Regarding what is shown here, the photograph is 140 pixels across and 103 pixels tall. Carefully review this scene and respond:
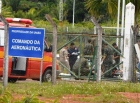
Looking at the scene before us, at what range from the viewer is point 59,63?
2194 centimetres

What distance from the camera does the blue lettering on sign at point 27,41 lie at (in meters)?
16.5

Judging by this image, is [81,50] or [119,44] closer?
[81,50]

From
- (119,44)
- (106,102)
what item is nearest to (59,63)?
(119,44)

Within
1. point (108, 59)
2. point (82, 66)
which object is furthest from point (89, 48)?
point (108, 59)

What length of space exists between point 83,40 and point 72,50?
767 mm

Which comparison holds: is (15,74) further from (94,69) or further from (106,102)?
(106,102)

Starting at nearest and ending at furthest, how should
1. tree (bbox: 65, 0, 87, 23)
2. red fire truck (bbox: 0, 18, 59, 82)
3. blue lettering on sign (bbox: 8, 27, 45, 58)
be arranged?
blue lettering on sign (bbox: 8, 27, 45, 58)
red fire truck (bbox: 0, 18, 59, 82)
tree (bbox: 65, 0, 87, 23)

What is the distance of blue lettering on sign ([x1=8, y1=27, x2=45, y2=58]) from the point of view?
16531 millimetres

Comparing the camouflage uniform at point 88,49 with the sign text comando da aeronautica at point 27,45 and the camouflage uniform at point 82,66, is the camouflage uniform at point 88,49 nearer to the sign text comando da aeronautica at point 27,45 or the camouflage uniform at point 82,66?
the camouflage uniform at point 82,66

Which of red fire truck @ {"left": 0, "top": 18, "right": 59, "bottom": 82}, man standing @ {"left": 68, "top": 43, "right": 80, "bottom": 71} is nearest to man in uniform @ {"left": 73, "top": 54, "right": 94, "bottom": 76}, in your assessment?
man standing @ {"left": 68, "top": 43, "right": 80, "bottom": 71}

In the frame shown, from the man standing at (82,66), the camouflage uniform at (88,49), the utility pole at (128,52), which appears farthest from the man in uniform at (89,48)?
the utility pole at (128,52)

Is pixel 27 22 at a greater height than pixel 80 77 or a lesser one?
greater

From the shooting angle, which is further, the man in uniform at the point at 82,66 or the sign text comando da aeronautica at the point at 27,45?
the man in uniform at the point at 82,66

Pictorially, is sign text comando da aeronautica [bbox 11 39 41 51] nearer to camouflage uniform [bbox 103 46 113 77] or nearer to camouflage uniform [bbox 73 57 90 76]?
camouflage uniform [bbox 73 57 90 76]
